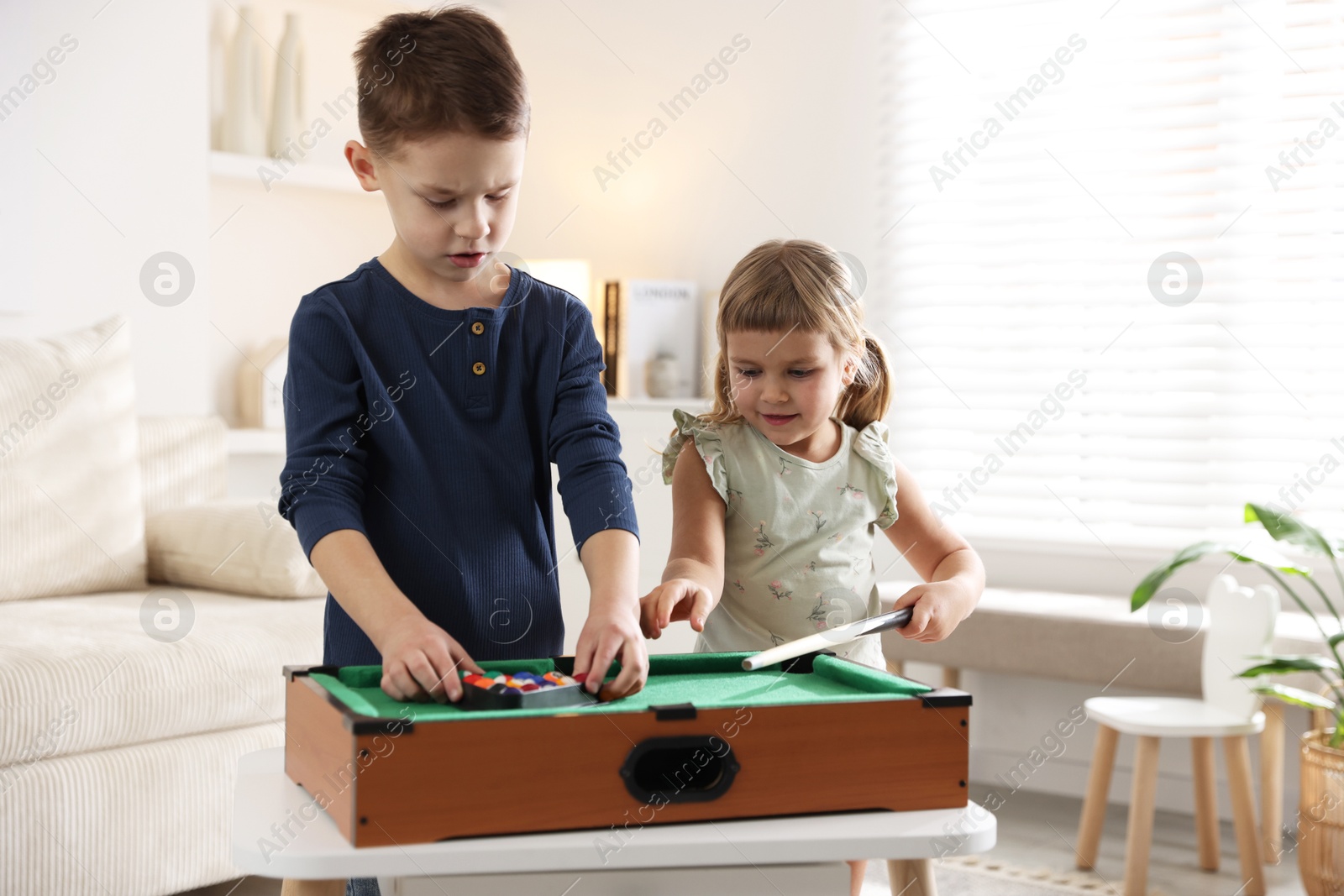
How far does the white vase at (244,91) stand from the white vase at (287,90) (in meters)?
0.07

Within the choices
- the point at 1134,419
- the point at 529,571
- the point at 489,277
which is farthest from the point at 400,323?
the point at 1134,419

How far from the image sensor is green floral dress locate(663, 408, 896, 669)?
134 centimetres

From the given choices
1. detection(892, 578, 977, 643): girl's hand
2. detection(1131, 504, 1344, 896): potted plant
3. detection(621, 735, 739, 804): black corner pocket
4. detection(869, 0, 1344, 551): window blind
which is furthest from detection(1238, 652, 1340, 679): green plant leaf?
detection(621, 735, 739, 804): black corner pocket

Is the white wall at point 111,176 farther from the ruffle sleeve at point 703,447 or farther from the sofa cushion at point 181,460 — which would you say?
the ruffle sleeve at point 703,447

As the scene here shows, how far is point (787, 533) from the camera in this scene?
4.44 feet

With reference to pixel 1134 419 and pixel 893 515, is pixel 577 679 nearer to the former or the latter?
pixel 893 515

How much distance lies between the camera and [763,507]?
1.36m

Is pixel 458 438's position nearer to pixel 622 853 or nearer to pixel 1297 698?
pixel 622 853

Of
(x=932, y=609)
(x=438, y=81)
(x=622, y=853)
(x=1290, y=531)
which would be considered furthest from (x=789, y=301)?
(x=1290, y=531)

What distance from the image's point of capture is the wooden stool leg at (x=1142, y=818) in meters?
2.39

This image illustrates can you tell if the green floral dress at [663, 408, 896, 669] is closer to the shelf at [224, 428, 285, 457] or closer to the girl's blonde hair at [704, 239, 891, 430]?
the girl's blonde hair at [704, 239, 891, 430]

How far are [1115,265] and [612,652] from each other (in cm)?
260

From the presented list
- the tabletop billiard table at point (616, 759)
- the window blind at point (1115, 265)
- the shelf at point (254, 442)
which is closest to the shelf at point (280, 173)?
the shelf at point (254, 442)

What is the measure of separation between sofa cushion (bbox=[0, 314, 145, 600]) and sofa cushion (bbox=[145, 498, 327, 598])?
0.06 meters
